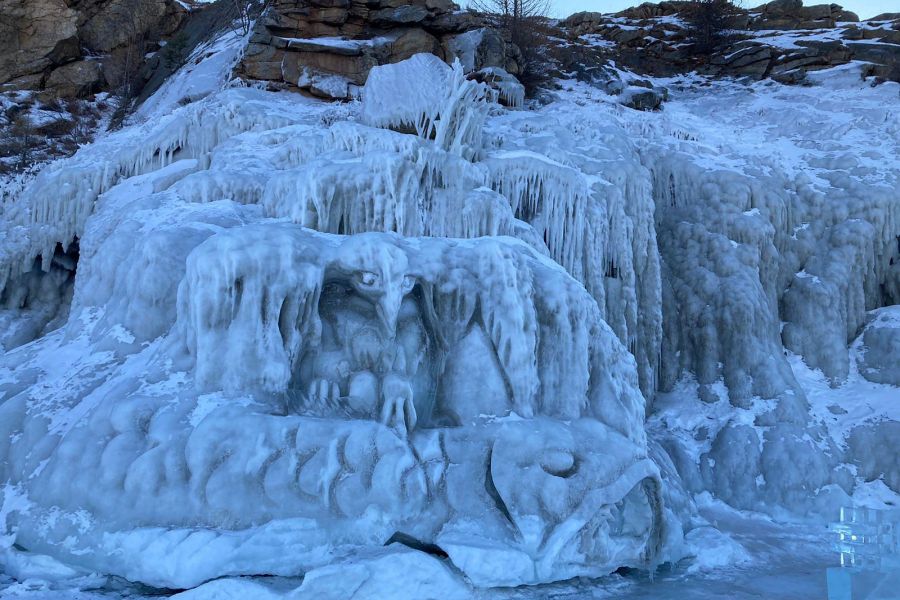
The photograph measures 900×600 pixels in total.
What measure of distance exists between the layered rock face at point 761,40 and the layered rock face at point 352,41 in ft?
34.5

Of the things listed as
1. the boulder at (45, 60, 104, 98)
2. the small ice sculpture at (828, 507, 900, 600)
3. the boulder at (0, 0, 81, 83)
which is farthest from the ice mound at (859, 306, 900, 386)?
the boulder at (0, 0, 81, 83)

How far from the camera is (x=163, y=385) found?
8.52 metres

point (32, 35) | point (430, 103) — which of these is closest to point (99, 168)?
point (430, 103)

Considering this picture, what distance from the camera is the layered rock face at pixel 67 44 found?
26.0m

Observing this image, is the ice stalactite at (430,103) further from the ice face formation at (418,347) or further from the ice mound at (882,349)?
the ice mound at (882,349)

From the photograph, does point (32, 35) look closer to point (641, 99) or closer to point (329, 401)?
point (641, 99)

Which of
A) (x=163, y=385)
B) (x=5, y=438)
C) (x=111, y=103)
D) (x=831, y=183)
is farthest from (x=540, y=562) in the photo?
(x=111, y=103)

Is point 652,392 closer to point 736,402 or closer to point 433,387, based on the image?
point 736,402

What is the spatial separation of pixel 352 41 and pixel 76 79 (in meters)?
11.7

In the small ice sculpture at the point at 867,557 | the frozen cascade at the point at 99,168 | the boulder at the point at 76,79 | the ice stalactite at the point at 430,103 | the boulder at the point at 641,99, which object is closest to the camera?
the small ice sculpture at the point at 867,557

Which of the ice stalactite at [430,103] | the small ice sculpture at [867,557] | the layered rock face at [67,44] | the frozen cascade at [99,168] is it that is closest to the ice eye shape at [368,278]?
the small ice sculpture at [867,557]

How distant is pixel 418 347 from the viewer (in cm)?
925

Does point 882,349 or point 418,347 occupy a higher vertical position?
point 418,347

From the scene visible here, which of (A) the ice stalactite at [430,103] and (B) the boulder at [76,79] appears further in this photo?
(B) the boulder at [76,79]
